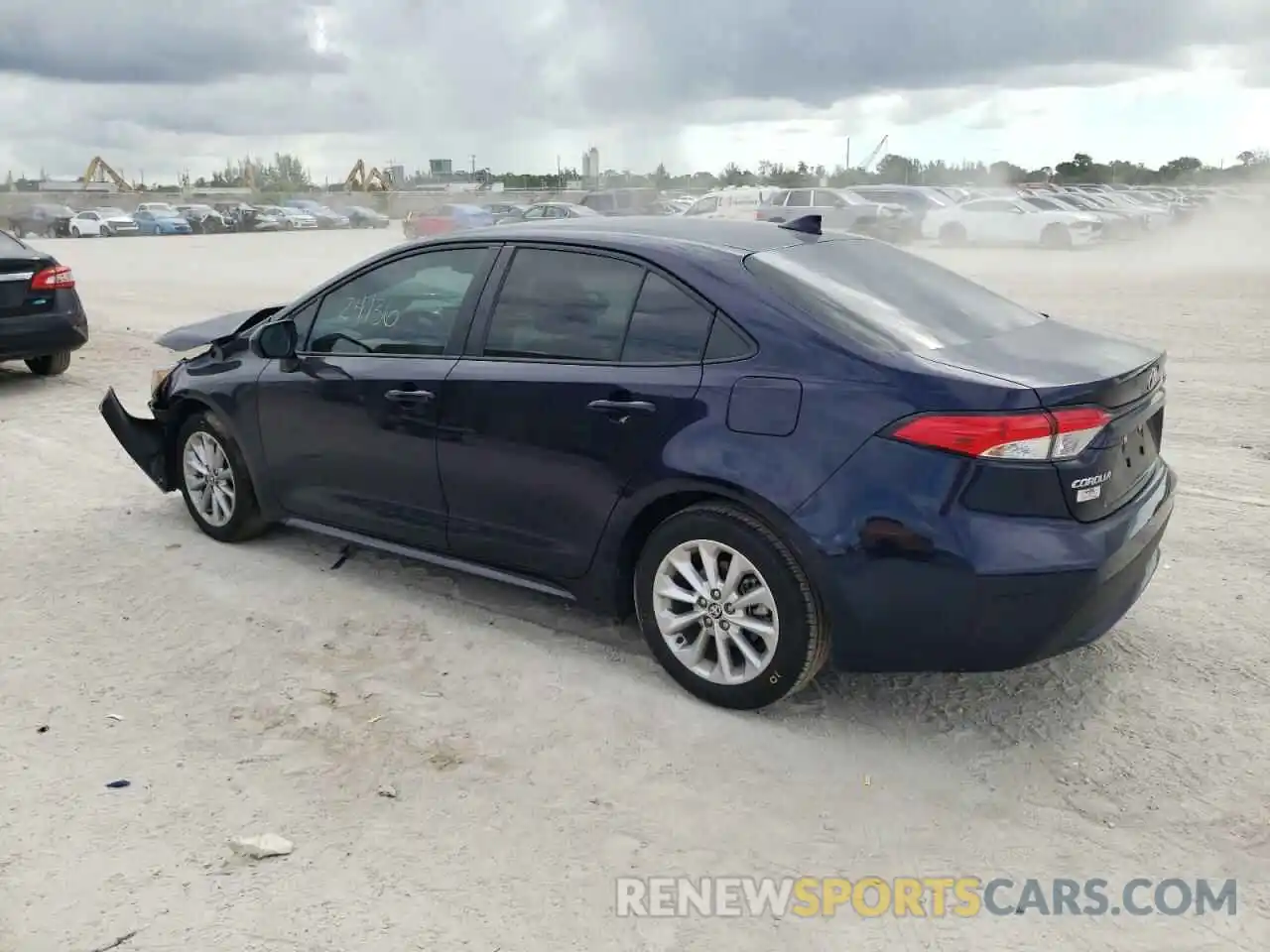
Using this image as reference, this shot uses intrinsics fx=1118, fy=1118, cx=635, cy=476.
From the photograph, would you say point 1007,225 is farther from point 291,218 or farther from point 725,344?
point 291,218

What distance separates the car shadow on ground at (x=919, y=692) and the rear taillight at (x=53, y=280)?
629cm

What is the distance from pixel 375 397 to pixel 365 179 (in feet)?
293

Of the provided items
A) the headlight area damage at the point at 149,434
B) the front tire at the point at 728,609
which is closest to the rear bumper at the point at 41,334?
the headlight area damage at the point at 149,434

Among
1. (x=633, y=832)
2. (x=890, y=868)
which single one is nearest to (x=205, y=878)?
(x=633, y=832)

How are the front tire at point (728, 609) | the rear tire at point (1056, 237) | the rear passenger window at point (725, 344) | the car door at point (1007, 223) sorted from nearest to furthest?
the front tire at point (728, 609)
the rear passenger window at point (725, 344)
the rear tire at point (1056, 237)
the car door at point (1007, 223)

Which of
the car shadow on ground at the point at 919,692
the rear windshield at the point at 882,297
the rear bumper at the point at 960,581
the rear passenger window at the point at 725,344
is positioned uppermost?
the rear windshield at the point at 882,297

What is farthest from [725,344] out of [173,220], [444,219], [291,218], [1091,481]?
[291,218]

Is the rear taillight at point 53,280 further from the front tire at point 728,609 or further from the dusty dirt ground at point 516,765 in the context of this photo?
the front tire at point 728,609

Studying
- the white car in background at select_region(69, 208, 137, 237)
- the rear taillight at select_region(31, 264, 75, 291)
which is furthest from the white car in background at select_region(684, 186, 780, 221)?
the white car in background at select_region(69, 208, 137, 237)

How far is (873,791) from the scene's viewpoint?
340 cm

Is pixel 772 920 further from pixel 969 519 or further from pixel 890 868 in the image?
pixel 969 519

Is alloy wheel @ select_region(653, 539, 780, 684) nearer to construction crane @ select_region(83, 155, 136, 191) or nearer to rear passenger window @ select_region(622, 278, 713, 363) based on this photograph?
rear passenger window @ select_region(622, 278, 713, 363)

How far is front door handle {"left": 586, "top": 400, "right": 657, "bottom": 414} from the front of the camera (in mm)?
3846

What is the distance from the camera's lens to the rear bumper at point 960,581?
3.29m
